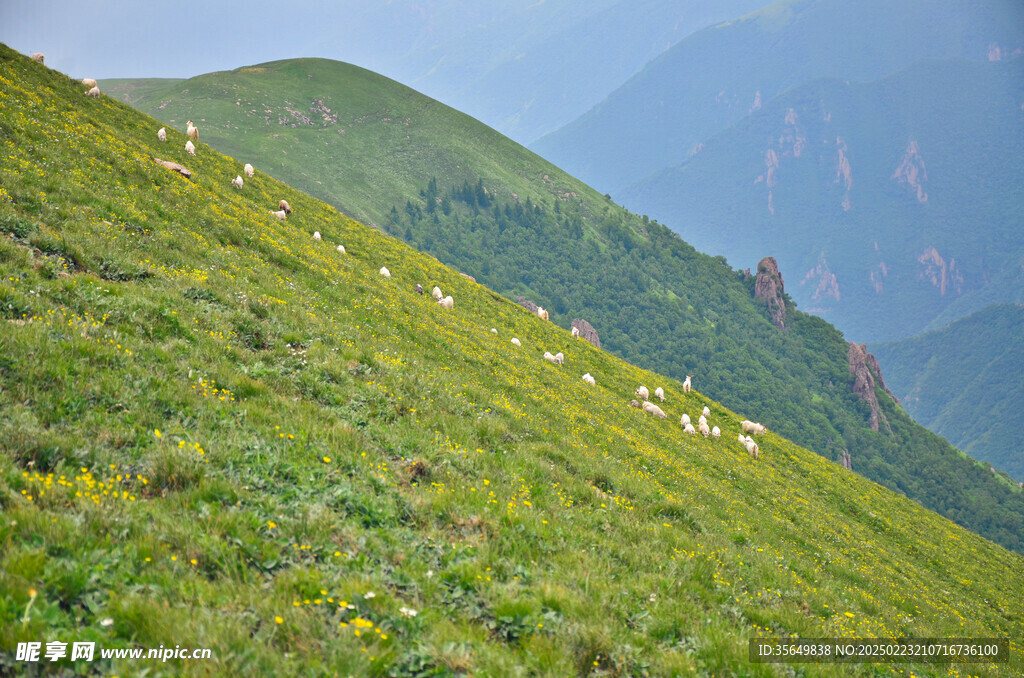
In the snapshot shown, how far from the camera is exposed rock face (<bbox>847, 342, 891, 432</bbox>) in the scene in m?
164

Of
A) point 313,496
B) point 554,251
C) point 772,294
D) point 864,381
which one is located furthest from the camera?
point 772,294

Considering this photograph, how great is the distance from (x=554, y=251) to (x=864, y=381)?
353ft

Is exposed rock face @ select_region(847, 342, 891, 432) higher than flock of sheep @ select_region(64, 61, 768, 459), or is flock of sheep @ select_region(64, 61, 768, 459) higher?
exposed rock face @ select_region(847, 342, 891, 432)

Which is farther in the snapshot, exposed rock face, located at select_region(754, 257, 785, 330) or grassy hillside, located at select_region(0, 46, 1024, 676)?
exposed rock face, located at select_region(754, 257, 785, 330)

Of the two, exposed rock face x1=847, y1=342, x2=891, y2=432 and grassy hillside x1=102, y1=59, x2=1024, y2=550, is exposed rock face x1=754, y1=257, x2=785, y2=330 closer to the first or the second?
grassy hillside x1=102, y1=59, x2=1024, y2=550

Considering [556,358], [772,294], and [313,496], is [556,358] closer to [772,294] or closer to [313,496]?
[313,496]

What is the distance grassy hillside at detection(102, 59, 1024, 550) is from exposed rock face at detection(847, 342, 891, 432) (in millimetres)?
2453

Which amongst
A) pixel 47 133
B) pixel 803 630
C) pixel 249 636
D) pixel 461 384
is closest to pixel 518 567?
pixel 249 636

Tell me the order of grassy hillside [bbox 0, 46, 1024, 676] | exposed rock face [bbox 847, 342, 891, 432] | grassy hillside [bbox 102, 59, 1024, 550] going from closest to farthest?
1. grassy hillside [bbox 0, 46, 1024, 676]
2. grassy hillside [bbox 102, 59, 1024, 550]
3. exposed rock face [bbox 847, 342, 891, 432]

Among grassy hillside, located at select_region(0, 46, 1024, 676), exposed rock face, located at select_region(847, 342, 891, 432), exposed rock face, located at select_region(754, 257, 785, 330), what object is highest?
exposed rock face, located at select_region(754, 257, 785, 330)

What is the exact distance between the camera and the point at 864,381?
168625mm

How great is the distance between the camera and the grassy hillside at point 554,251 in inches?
5374

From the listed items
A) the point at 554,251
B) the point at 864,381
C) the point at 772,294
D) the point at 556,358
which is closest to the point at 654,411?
the point at 556,358

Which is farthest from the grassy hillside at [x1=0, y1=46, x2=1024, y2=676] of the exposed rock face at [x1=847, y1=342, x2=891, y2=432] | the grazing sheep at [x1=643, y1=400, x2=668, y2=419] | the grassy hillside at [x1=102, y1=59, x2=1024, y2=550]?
the exposed rock face at [x1=847, y1=342, x2=891, y2=432]
